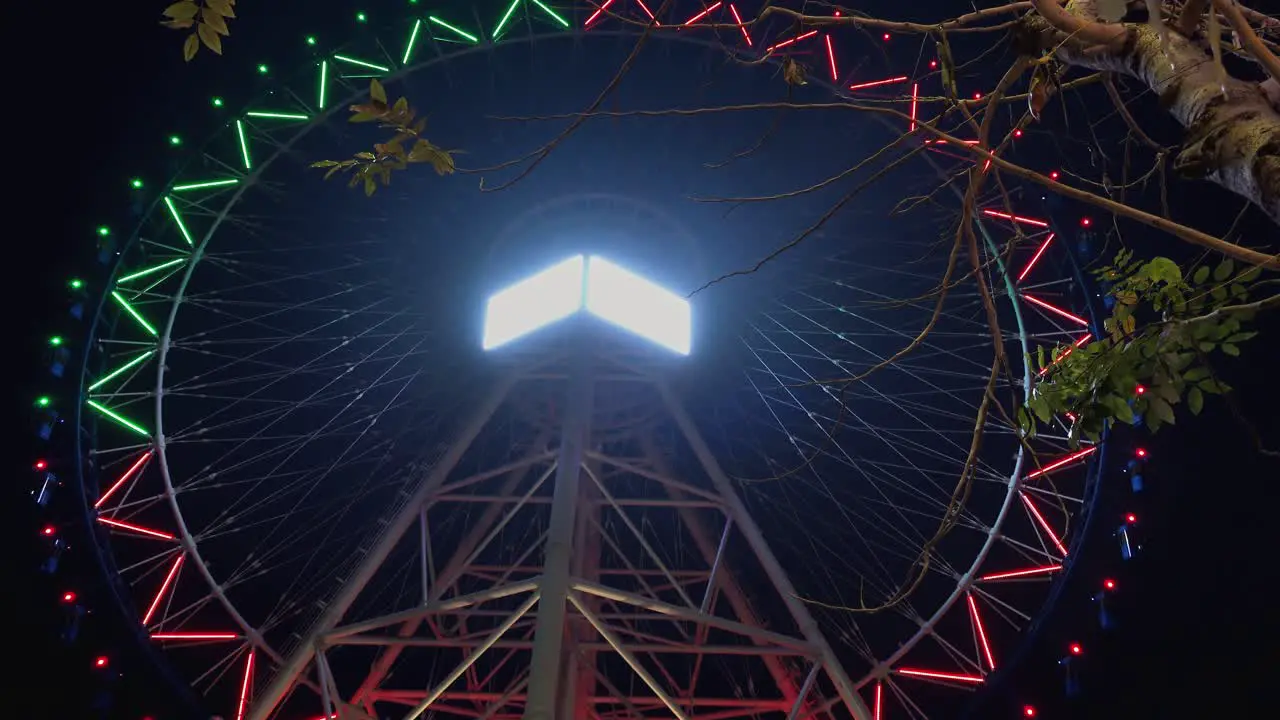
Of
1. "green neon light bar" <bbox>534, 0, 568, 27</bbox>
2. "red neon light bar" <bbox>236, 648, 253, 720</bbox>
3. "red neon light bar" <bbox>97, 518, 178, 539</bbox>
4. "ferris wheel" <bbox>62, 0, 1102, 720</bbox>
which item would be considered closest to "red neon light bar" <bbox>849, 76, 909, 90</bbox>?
"ferris wheel" <bbox>62, 0, 1102, 720</bbox>

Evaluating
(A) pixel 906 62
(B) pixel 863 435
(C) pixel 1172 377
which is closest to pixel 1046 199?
(A) pixel 906 62

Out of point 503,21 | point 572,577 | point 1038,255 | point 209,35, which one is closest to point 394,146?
point 209,35

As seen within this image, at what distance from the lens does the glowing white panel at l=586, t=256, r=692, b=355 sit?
1736 cm

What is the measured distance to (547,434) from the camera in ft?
60.9

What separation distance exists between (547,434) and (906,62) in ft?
31.6

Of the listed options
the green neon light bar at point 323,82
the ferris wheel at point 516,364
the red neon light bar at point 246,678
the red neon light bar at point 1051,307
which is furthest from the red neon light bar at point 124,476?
the red neon light bar at point 1051,307

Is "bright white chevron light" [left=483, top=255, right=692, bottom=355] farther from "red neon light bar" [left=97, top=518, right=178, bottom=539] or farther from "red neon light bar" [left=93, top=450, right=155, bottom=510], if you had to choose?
"red neon light bar" [left=97, top=518, right=178, bottom=539]

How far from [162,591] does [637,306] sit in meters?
9.74

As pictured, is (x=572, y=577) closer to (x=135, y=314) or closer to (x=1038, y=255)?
(x=135, y=314)

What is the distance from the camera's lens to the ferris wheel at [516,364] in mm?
16062

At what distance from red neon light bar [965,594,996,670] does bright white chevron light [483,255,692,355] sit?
6.61 meters

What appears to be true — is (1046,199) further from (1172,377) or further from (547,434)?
(1172,377)

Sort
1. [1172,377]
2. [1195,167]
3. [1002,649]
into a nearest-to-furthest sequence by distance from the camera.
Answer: [1195,167]
[1172,377]
[1002,649]

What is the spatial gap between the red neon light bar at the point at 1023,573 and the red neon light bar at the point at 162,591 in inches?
551
